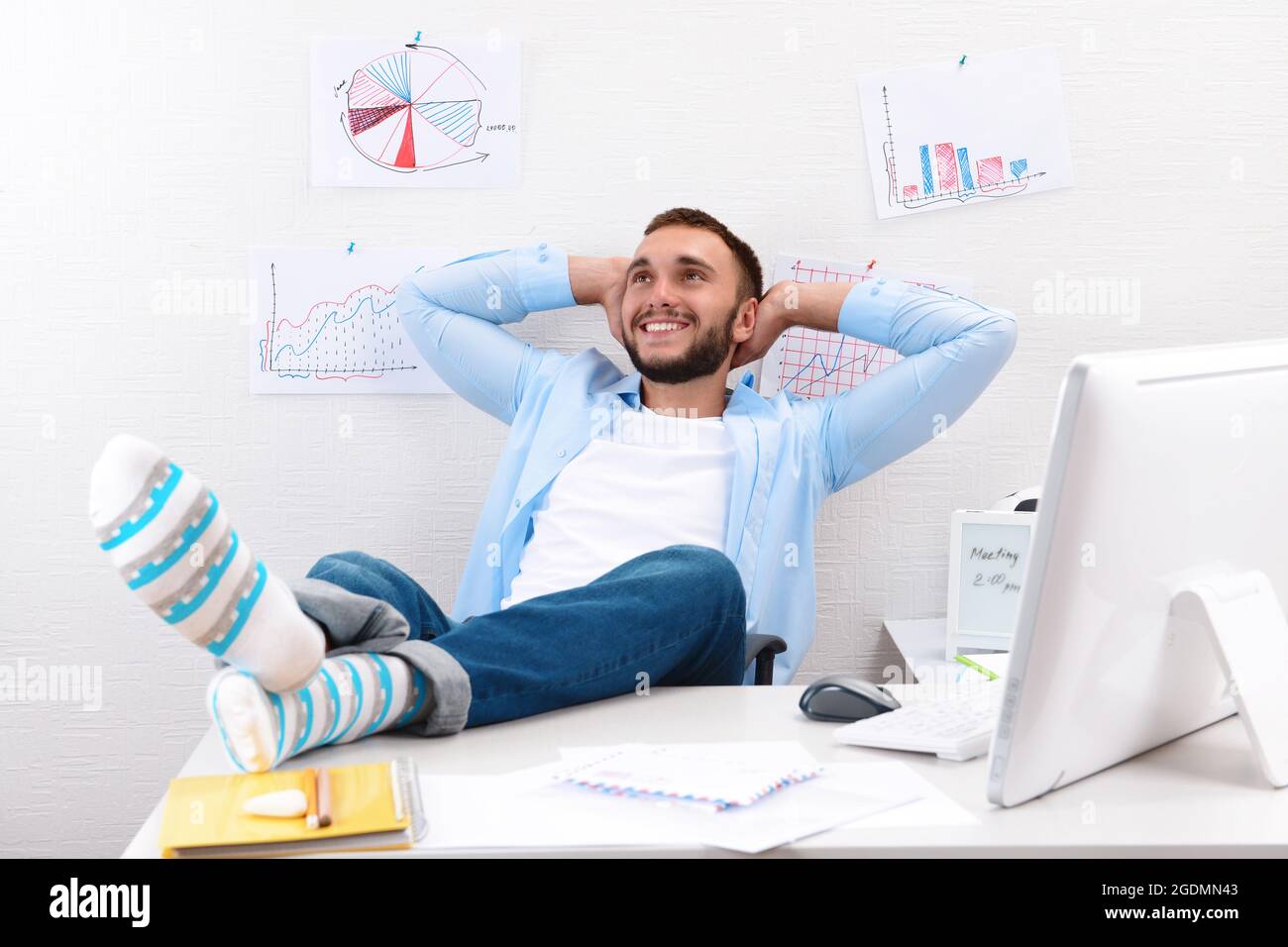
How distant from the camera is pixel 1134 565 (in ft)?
3.00

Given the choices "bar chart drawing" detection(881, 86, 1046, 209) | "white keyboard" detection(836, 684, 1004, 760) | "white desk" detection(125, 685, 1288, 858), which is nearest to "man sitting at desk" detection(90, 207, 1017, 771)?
"bar chart drawing" detection(881, 86, 1046, 209)

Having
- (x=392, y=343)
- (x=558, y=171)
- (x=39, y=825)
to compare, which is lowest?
(x=39, y=825)

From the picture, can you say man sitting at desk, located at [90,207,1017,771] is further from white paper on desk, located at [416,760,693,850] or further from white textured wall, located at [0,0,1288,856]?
white paper on desk, located at [416,760,693,850]

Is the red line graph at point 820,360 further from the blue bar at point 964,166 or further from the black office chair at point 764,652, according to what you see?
the black office chair at point 764,652

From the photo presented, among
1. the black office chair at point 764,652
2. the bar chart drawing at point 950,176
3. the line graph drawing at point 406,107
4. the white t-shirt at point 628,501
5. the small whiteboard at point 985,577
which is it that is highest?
the line graph drawing at point 406,107

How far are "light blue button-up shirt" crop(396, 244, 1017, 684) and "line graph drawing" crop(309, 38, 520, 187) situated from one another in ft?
0.71

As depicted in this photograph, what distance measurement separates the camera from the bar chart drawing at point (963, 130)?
2191 millimetres

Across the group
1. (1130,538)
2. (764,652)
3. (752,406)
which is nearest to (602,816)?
(1130,538)

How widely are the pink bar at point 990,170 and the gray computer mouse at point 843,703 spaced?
135 centimetres

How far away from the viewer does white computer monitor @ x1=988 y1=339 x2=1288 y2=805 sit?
0.86 metres

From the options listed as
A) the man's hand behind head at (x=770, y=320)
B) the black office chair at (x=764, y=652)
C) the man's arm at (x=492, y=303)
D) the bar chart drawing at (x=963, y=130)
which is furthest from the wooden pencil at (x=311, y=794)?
the bar chart drawing at (x=963, y=130)
